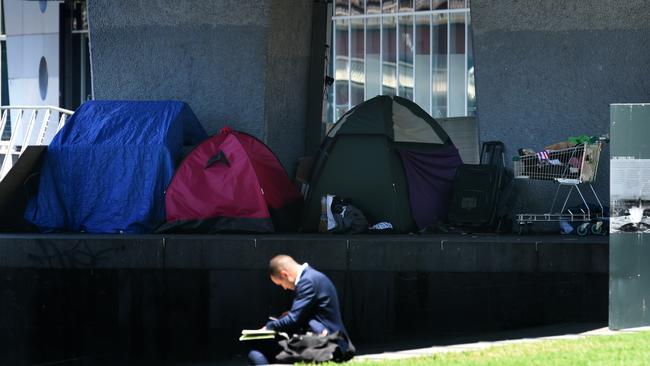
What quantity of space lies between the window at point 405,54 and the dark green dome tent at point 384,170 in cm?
381

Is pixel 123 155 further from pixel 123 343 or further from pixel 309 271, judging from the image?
pixel 309 271

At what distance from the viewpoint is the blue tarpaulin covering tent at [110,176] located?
57.9 feet

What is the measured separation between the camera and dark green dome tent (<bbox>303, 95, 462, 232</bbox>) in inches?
686

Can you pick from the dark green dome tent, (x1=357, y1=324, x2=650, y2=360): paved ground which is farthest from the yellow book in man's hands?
the dark green dome tent

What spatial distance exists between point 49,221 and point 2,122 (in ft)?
9.73

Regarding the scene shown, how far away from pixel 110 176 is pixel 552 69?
19.5ft

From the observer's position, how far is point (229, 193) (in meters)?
17.3

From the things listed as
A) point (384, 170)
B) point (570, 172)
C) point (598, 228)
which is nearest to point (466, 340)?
point (598, 228)

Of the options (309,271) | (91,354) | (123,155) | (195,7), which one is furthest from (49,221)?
(309,271)

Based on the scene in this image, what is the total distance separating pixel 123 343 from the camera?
15945 millimetres

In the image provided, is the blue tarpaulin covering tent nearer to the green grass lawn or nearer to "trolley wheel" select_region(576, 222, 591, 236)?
"trolley wheel" select_region(576, 222, 591, 236)

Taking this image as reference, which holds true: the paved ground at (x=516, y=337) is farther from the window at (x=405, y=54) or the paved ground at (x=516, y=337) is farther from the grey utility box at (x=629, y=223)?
the window at (x=405, y=54)

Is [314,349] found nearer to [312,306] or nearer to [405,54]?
[312,306]

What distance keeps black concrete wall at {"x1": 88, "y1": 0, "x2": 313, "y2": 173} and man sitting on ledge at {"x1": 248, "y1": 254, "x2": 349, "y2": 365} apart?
8.39 m
